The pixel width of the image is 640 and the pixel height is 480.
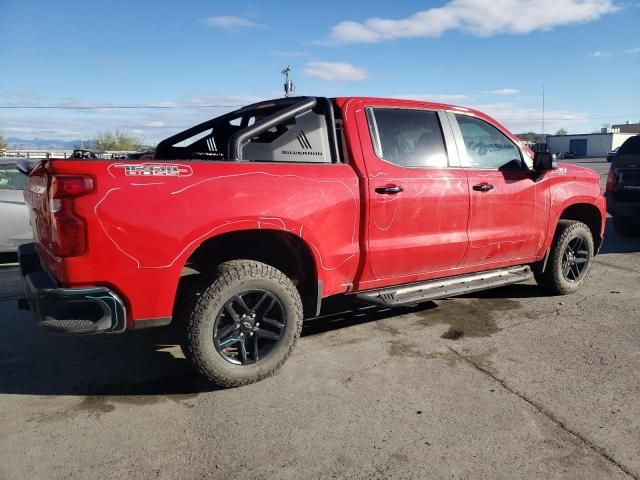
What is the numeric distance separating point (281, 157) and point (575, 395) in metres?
2.48

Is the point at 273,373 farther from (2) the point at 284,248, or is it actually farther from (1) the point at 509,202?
(1) the point at 509,202

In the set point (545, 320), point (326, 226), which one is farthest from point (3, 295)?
Result: point (545, 320)

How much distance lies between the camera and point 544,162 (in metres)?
4.52

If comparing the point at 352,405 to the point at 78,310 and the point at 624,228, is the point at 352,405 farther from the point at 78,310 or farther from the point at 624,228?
the point at 624,228

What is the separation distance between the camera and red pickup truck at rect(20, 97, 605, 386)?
8.89ft

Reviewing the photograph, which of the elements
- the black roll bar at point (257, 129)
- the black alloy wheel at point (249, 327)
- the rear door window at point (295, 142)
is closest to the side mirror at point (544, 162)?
the rear door window at point (295, 142)

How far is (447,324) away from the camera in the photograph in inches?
173

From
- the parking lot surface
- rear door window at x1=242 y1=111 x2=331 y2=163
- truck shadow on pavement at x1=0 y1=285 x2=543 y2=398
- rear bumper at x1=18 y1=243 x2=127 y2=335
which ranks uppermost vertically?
rear door window at x1=242 y1=111 x2=331 y2=163

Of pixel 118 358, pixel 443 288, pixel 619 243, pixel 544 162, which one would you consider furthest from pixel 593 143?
pixel 118 358

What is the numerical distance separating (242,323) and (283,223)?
703 mm

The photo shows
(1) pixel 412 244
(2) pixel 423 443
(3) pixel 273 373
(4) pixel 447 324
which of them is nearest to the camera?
(2) pixel 423 443

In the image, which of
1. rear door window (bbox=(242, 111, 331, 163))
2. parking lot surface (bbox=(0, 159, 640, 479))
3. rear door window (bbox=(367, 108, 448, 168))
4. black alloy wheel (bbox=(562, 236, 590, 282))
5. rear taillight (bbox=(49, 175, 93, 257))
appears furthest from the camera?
black alloy wheel (bbox=(562, 236, 590, 282))

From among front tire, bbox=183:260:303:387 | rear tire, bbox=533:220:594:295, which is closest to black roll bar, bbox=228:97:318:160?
front tire, bbox=183:260:303:387

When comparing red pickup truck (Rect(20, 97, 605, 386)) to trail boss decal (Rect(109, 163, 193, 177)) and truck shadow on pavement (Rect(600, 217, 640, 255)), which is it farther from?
truck shadow on pavement (Rect(600, 217, 640, 255))
